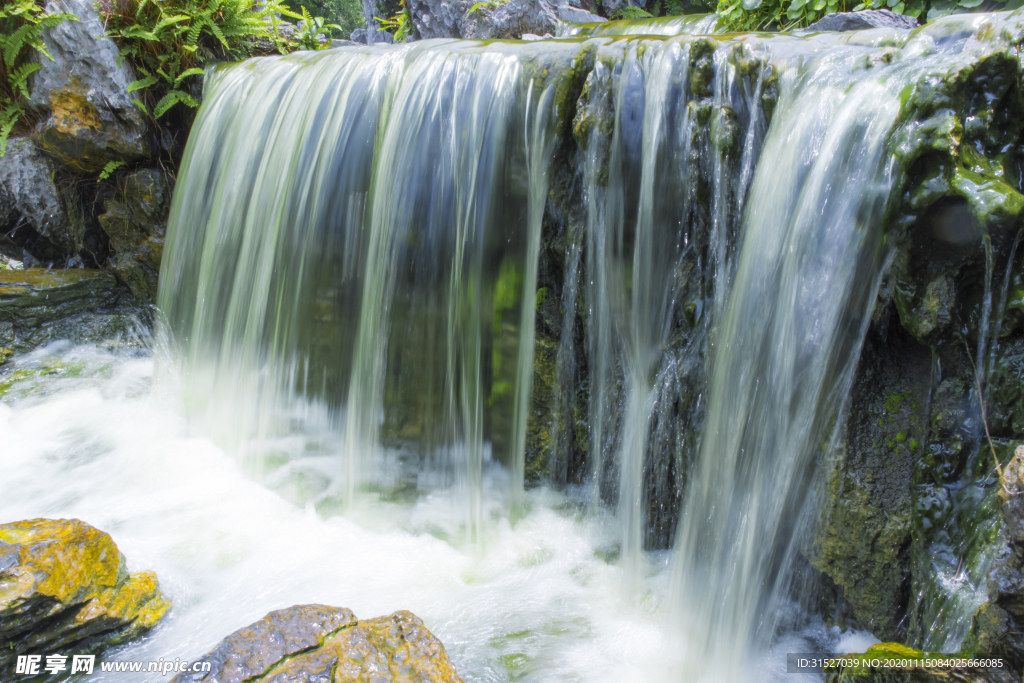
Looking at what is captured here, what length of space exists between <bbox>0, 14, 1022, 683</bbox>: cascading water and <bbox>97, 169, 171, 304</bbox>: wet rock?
1002mm

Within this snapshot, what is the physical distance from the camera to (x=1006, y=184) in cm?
215

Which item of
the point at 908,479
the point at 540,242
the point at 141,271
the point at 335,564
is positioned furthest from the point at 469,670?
the point at 141,271

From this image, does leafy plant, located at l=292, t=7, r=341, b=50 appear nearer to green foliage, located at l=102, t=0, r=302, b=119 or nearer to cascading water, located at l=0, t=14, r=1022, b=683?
green foliage, located at l=102, t=0, r=302, b=119

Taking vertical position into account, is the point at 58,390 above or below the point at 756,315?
below

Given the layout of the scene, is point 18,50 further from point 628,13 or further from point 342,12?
point 342,12

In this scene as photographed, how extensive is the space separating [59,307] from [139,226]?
96 centimetres

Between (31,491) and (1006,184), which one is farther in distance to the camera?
(31,491)

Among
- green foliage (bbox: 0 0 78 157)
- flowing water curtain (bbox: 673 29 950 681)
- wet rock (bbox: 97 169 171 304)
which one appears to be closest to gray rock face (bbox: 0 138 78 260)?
green foliage (bbox: 0 0 78 157)

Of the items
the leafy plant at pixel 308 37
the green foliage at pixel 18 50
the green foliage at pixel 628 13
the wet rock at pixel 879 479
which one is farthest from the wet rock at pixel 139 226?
the green foliage at pixel 628 13

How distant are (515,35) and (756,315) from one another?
539 cm

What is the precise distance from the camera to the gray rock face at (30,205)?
570 centimetres

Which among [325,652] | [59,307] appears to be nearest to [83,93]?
[59,307]

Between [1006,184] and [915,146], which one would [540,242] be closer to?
[915,146]

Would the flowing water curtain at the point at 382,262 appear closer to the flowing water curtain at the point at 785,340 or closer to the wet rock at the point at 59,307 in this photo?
the flowing water curtain at the point at 785,340
